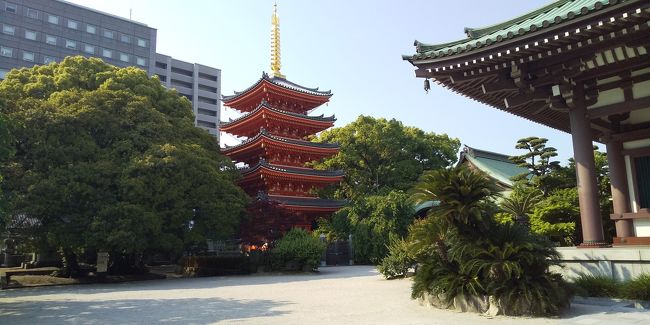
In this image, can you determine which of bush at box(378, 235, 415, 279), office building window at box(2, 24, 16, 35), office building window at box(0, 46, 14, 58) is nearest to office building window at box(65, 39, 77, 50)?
office building window at box(2, 24, 16, 35)

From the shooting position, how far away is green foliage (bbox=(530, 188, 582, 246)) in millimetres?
15086

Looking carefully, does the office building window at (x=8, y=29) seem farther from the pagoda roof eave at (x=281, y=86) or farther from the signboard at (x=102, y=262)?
the signboard at (x=102, y=262)

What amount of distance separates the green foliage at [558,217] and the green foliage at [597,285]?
617cm

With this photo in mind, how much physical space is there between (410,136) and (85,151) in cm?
2694

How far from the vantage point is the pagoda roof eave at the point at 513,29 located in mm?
7762

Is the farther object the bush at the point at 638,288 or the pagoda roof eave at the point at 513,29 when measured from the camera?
the bush at the point at 638,288

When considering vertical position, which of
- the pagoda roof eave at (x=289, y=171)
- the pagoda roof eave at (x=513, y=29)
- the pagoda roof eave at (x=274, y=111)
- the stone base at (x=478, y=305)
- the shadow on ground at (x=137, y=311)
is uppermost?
the pagoda roof eave at (x=274, y=111)

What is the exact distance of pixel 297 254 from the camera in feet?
79.6

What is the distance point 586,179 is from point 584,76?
79.2 inches

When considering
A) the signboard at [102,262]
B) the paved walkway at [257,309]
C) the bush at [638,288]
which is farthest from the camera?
the signboard at [102,262]

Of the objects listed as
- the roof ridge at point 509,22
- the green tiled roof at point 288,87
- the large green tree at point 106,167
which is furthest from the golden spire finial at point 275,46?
the roof ridge at point 509,22

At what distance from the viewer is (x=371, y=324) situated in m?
8.21

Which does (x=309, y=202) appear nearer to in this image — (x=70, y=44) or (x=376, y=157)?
(x=376, y=157)

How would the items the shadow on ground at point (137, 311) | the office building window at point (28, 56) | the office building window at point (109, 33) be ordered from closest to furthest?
the shadow on ground at point (137, 311), the office building window at point (28, 56), the office building window at point (109, 33)
